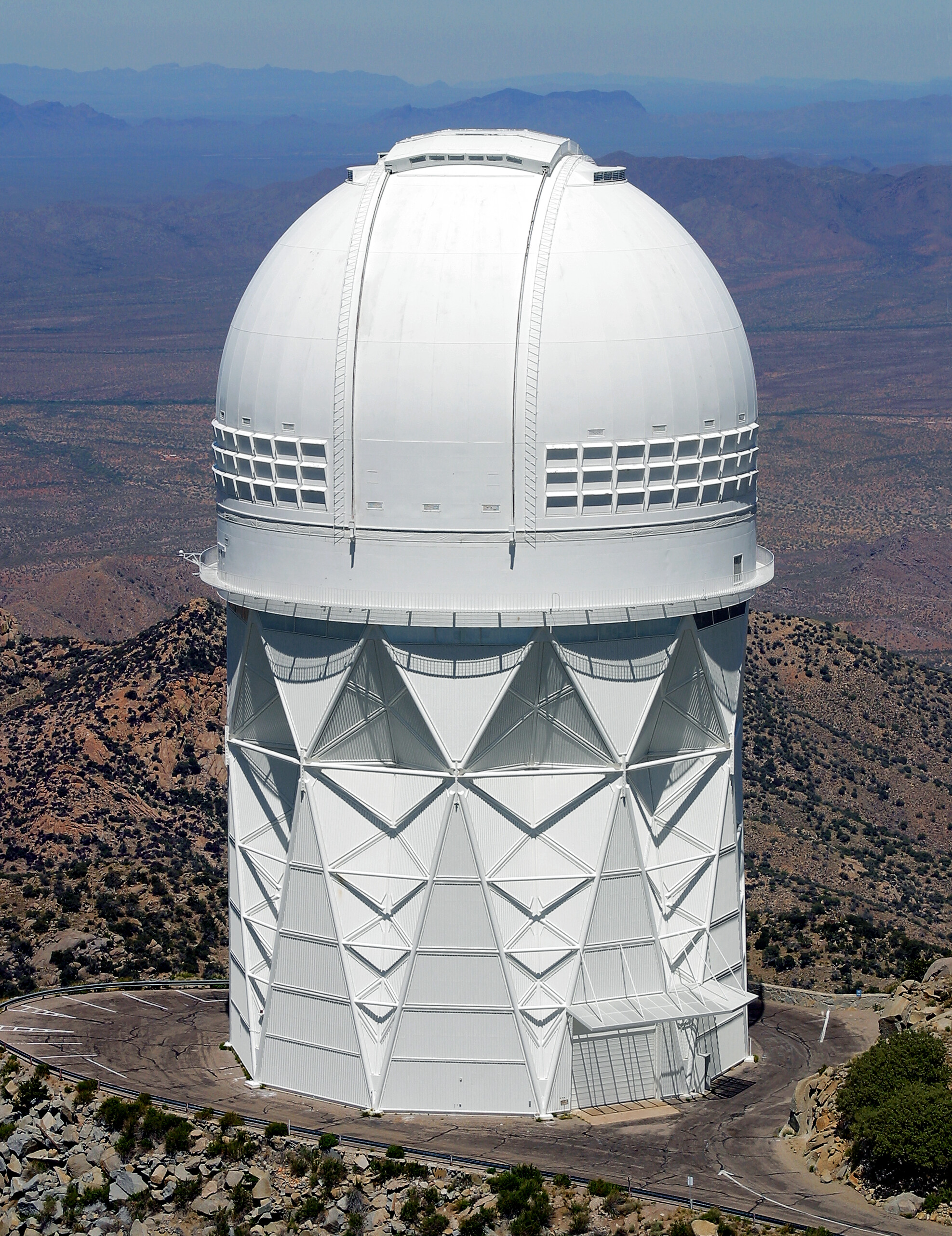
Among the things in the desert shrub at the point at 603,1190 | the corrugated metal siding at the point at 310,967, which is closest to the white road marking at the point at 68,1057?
the corrugated metal siding at the point at 310,967

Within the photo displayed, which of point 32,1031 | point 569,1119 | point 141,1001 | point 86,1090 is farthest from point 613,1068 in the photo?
point 32,1031

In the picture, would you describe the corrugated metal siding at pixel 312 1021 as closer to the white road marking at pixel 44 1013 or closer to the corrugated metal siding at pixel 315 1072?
the corrugated metal siding at pixel 315 1072

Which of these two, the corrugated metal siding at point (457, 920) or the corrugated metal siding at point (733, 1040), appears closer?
the corrugated metal siding at point (457, 920)

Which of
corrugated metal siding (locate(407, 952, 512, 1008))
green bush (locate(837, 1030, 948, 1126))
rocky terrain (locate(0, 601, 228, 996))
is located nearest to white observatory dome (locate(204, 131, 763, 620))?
corrugated metal siding (locate(407, 952, 512, 1008))

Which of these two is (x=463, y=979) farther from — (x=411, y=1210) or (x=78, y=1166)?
(x=78, y=1166)

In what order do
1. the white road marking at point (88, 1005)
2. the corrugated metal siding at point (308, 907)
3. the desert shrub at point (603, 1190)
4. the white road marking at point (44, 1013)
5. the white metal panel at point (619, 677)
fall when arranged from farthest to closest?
the white road marking at point (88, 1005)
the white road marking at point (44, 1013)
the corrugated metal siding at point (308, 907)
the white metal panel at point (619, 677)
the desert shrub at point (603, 1190)

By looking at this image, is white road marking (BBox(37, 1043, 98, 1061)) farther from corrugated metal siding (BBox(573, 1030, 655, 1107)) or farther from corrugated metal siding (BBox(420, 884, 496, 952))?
corrugated metal siding (BBox(573, 1030, 655, 1107))

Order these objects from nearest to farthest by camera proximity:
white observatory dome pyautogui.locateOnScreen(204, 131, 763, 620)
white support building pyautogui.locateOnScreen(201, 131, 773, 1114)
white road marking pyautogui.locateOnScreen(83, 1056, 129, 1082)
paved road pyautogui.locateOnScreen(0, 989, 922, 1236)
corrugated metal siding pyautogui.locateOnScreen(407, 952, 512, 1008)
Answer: paved road pyautogui.locateOnScreen(0, 989, 922, 1236) → white observatory dome pyautogui.locateOnScreen(204, 131, 763, 620) → white support building pyautogui.locateOnScreen(201, 131, 773, 1114) → corrugated metal siding pyautogui.locateOnScreen(407, 952, 512, 1008) → white road marking pyautogui.locateOnScreen(83, 1056, 129, 1082)
